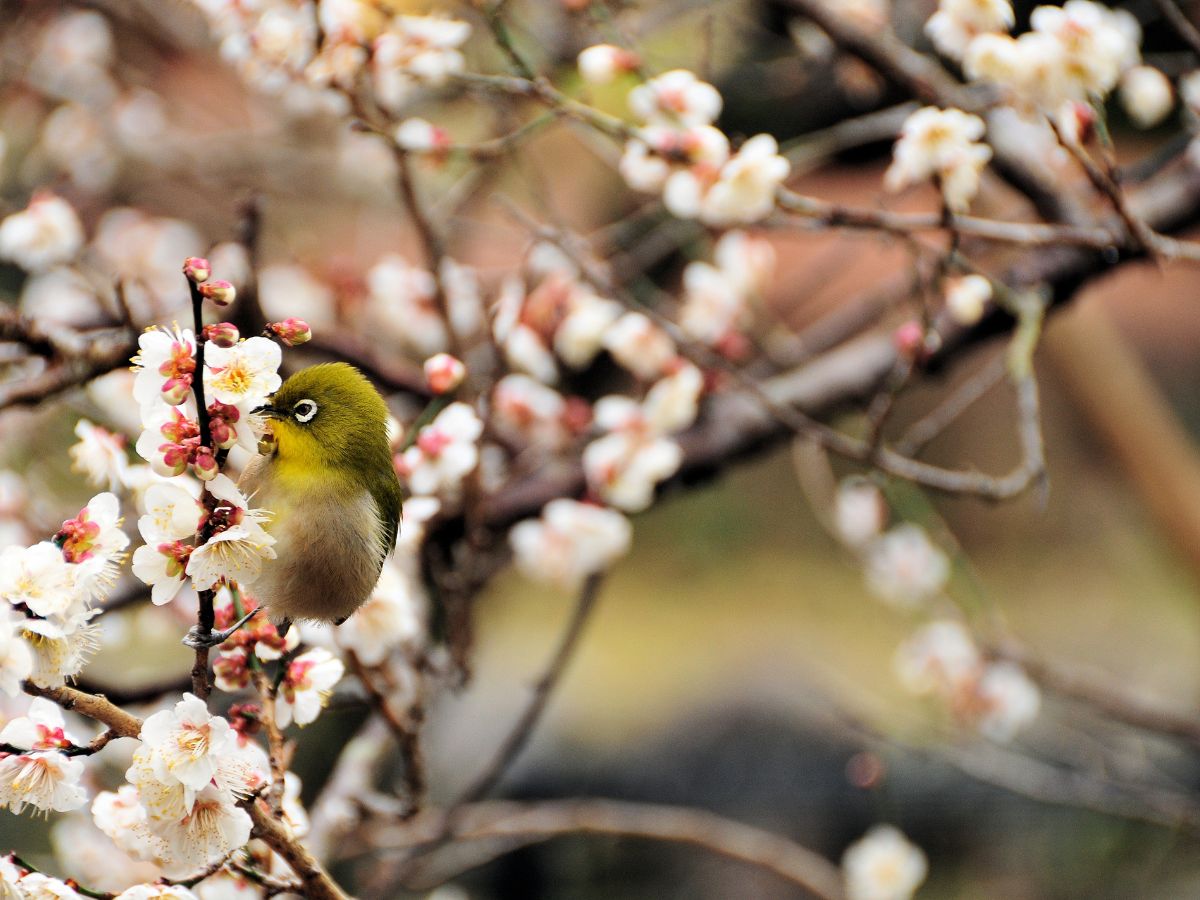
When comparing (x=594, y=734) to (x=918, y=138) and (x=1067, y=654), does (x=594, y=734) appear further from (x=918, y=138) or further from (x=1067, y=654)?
(x=918, y=138)

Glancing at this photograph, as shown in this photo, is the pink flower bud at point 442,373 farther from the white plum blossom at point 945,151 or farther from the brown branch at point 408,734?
the white plum blossom at point 945,151

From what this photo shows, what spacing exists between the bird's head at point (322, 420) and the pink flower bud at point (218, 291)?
0.34 feet

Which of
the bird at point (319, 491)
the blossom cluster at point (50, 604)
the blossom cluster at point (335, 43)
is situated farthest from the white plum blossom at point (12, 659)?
the blossom cluster at point (335, 43)

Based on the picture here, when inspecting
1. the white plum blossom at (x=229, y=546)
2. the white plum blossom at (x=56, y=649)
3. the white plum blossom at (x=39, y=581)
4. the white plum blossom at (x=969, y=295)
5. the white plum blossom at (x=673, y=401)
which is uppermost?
the white plum blossom at (x=229, y=546)

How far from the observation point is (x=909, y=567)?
6.91ft

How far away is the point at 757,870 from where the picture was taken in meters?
2.84

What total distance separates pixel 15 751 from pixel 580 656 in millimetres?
3408

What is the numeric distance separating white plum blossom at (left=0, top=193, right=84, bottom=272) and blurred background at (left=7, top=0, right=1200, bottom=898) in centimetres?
11

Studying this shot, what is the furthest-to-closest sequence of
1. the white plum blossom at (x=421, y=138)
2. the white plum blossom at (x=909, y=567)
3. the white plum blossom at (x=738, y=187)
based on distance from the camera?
the white plum blossom at (x=909, y=567) < the white plum blossom at (x=421, y=138) < the white plum blossom at (x=738, y=187)

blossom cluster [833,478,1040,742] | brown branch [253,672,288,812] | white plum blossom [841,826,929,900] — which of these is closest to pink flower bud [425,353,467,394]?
brown branch [253,672,288,812]

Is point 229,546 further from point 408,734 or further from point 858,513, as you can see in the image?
point 858,513

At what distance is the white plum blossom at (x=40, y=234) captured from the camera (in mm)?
1445

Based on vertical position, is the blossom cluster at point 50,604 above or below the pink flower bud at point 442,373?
above

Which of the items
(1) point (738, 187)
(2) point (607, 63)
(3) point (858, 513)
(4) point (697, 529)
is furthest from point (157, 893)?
(4) point (697, 529)
